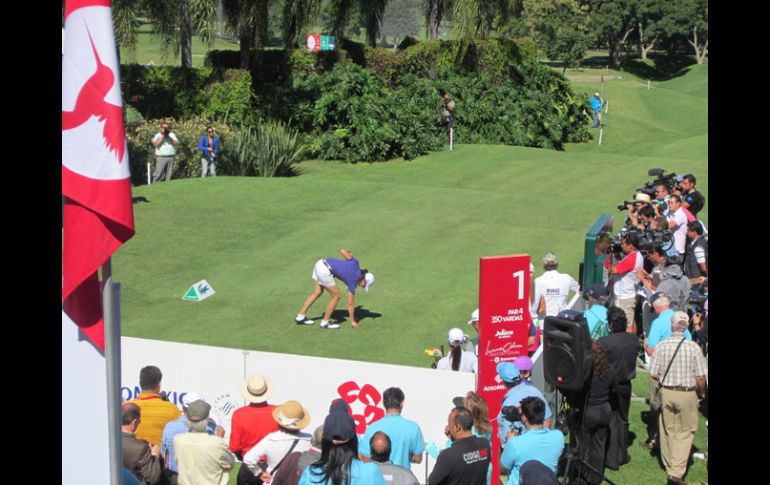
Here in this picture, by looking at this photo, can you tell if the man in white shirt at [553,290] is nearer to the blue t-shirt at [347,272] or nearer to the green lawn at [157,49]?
the blue t-shirt at [347,272]

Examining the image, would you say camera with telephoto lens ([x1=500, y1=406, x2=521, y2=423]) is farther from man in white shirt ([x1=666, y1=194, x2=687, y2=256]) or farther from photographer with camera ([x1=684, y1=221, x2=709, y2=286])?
man in white shirt ([x1=666, y1=194, x2=687, y2=256])

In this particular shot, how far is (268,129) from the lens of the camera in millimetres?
29672

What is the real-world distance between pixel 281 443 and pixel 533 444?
2012 millimetres

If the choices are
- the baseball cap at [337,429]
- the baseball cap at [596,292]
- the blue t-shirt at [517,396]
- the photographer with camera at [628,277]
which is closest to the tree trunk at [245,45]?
the photographer with camera at [628,277]

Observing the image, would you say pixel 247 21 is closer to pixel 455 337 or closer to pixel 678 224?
pixel 678 224

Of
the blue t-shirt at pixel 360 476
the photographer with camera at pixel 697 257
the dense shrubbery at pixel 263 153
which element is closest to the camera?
the blue t-shirt at pixel 360 476

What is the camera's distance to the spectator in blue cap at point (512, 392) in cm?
945

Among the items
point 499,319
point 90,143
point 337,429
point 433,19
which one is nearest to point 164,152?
point 499,319

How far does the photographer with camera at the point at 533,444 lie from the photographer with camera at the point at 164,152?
19.3 metres

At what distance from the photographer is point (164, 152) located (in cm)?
2659

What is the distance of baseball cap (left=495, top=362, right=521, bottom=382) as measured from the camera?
988 centimetres
